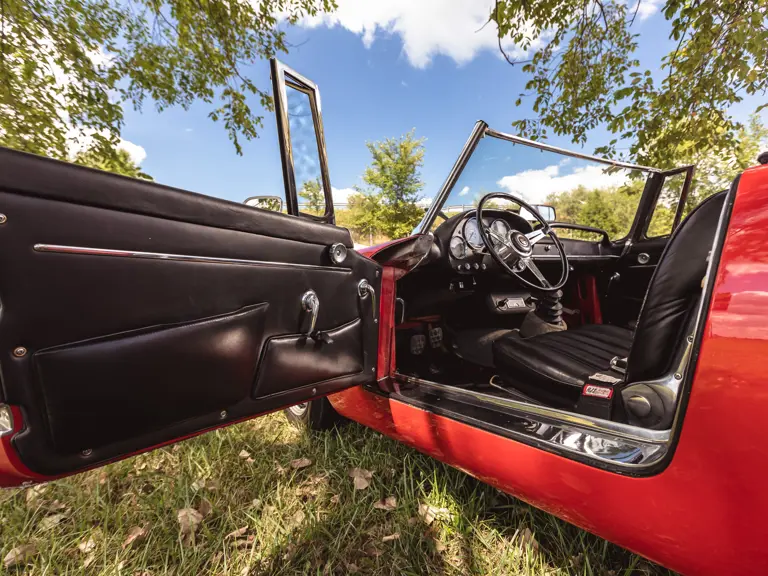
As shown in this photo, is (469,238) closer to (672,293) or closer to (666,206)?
(672,293)

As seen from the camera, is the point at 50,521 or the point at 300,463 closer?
the point at 50,521

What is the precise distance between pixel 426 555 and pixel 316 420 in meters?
0.96

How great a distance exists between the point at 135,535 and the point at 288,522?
0.58m

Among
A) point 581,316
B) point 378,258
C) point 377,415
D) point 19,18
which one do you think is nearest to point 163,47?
point 19,18

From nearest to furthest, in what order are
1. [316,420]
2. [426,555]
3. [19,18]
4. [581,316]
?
[426,555] < [316,420] < [581,316] < [19,18]

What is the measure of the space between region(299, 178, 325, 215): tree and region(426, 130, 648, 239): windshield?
833 millimetres

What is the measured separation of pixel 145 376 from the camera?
83cm

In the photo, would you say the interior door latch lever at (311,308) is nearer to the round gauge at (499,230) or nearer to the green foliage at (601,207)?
the round gauge at (499,230)

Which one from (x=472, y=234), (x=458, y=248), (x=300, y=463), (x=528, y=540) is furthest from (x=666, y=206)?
(x=300, y=463)

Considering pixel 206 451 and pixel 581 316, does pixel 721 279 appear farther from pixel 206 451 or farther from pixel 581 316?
pixel 581 316

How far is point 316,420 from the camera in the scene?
2020 millimetres

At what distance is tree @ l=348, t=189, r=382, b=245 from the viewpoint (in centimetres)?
1800

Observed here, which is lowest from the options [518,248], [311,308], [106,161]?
[311,308]

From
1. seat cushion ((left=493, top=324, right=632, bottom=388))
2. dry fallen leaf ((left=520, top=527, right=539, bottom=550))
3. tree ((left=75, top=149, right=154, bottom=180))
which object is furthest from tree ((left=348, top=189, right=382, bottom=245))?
dry fallen leaf ((left=520, top=527, right=539, bottom=550))
